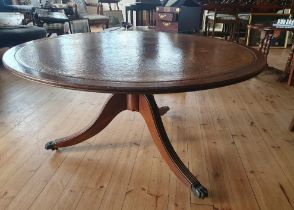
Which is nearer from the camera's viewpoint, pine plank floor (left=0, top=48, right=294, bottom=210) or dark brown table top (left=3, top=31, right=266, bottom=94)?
dark brown table top (left=3, top=31, right=266, bottom=94)

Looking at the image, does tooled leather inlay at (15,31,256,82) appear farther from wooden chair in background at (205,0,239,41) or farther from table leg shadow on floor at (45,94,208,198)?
wooden chair in background at (205,0,239,41)

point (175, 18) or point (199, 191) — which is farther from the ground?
point (175, 18)

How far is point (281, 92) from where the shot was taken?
103 inches

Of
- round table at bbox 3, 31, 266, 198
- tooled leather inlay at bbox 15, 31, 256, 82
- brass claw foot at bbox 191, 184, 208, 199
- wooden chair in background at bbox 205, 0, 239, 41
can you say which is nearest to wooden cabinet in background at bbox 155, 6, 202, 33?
wooden chair in background at bbox 205, 0, 239, 41

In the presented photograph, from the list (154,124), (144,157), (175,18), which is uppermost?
(175,18)

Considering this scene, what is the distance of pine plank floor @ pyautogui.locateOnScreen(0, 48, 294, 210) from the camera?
1.22 m

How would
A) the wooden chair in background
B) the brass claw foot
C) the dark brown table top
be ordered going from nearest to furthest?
1. the dark brown table top
2. the brass claw foot
3. the wooden chair in background

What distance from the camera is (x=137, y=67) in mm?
956

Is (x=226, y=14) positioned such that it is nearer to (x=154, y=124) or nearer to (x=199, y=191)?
(x=154, y=124)

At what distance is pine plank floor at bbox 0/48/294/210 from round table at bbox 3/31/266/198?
125 mm

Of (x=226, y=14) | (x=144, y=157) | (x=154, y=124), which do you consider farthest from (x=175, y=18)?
(x=154, y=124)

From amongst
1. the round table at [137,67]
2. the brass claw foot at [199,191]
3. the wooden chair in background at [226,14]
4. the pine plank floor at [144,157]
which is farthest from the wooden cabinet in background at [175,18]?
the brass claw foot at [199,191]

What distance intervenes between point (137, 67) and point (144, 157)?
2.34 feet

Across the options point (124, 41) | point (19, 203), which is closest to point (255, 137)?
point (124, 41)
